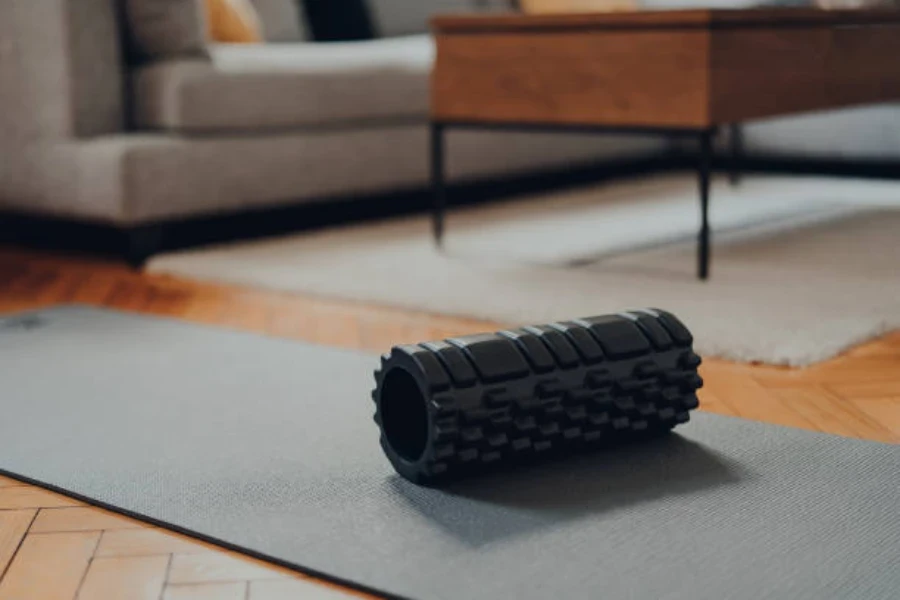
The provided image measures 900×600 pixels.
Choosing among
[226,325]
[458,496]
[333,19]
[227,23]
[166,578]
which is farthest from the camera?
[333,19]

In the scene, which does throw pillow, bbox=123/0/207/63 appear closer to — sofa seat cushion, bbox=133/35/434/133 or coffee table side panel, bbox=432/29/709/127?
sofa seat cushion, bbox=133/35/434/133

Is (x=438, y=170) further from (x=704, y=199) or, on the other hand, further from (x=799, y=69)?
(x=799, y=69)

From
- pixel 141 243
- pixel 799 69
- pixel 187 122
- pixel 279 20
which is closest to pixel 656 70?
pixel 799 69

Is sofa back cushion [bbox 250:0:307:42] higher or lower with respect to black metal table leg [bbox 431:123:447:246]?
higher

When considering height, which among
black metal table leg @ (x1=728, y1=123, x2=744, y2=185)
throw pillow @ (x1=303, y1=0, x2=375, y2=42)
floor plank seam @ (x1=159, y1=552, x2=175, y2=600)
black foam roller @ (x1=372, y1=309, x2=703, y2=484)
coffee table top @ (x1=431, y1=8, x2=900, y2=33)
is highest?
coffee table top @ (x1=431, y1=8, x2=900, y2=33)

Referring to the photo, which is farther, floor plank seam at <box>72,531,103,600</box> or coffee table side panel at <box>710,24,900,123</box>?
coffee table side panel at <box>710,24,900,123</box>

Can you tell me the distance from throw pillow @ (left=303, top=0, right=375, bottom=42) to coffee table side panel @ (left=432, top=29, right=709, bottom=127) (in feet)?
4.09

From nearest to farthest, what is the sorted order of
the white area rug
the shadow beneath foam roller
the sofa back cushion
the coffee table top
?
the shadow beneath foam roller < the white area rug < the coffee table top < the sofa back cushion

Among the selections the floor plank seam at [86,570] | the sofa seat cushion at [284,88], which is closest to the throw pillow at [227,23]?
the sofa seat cushion at [284,88]

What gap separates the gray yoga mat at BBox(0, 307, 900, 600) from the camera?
116cm

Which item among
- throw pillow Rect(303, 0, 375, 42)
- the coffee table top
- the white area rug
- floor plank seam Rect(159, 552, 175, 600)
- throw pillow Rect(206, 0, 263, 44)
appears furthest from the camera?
throw pillow Rect(303, 0, 375, 42)

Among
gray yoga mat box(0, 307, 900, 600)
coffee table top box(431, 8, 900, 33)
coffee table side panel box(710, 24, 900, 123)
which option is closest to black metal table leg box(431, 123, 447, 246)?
coffee table top box(431, 8, 900, 33)

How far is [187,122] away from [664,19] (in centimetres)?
111

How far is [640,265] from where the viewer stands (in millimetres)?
2855
